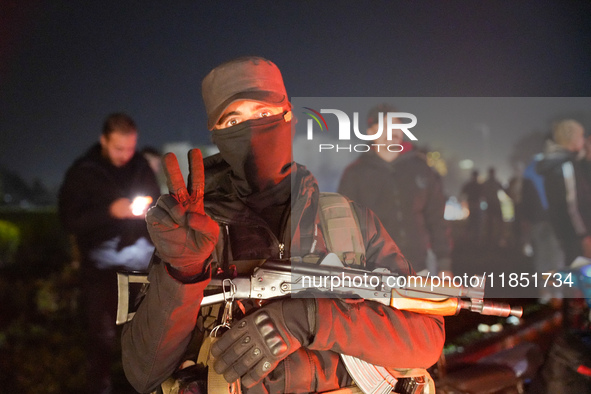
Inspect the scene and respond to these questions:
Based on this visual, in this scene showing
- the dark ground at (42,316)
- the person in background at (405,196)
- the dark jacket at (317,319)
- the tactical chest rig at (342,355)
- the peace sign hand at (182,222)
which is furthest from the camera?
the dark ground at (42,316)

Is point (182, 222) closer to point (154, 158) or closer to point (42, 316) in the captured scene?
point (154, 158)

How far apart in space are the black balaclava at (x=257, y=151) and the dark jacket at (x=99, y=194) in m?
1.19

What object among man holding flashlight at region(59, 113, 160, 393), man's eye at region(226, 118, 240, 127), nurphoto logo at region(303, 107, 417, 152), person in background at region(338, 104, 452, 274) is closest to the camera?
man's eye at region(226, 118, 240, 127)

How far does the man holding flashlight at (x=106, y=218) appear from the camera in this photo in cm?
248

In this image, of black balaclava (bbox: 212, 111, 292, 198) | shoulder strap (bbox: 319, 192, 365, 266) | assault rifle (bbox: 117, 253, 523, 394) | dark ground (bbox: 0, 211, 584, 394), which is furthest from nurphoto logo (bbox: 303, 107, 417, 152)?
dark ground (bbox: 0, 211, 584, 394)

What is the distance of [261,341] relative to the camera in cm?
124

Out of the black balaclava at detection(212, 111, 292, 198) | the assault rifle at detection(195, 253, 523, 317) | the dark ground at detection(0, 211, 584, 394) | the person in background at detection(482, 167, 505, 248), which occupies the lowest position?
the dark ground at detection(0, 211, 584, 394)

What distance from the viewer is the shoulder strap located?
1496 mm

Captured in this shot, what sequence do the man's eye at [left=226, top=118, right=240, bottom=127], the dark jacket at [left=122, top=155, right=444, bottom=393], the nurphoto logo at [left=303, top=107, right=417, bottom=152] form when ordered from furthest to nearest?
the nurphoto logo at [left=303, top=107, right=417, bottom=152] → the man's eye at [left=226, top=118, right=240, bottom=127] → the dark jacket at [left=122, top=155, right=444, bottom=393]

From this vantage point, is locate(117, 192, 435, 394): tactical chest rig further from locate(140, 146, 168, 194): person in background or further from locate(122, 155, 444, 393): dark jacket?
locate(140, 146, 168, 194): person in background

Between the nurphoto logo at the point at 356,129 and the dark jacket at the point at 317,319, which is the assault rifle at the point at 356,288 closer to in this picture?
the dark jacket at the point at 317,319

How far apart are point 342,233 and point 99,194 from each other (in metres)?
1.64

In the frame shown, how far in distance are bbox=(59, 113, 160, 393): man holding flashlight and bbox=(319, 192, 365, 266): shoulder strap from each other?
1380 millimetres

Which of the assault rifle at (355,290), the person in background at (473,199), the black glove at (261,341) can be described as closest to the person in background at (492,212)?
the person in background at (473,199)
